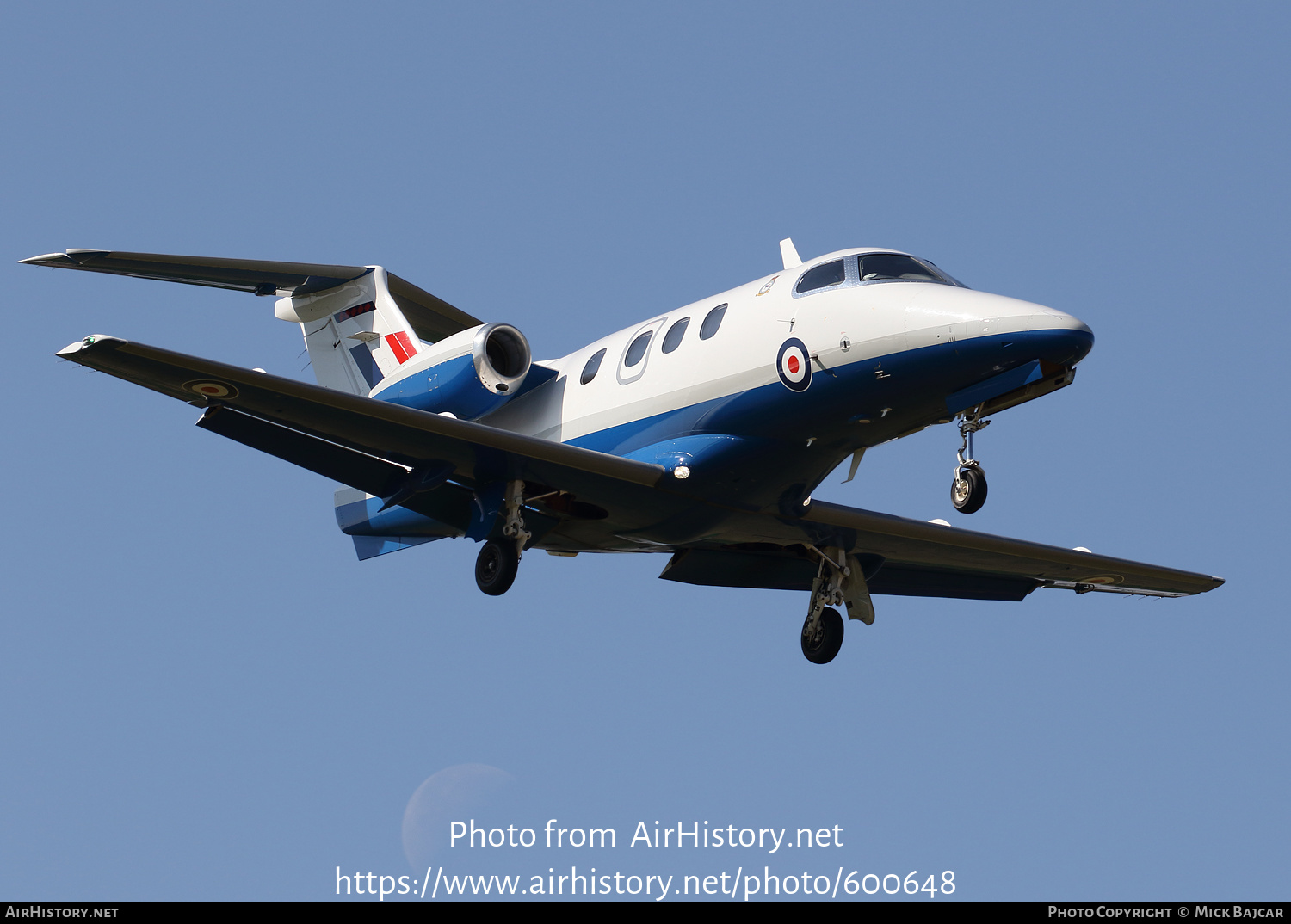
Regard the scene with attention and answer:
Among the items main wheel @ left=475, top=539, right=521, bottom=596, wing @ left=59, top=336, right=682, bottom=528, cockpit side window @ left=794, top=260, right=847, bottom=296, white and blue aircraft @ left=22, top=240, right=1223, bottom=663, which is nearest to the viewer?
white and blue aircraft @ left=22, top=240, right=1223, bottom=663

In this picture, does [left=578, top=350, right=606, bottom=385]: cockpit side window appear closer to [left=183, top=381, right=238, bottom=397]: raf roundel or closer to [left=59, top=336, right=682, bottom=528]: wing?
[left=59, top=336, right=682, bottom=528]: wing

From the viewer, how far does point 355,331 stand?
75.0ft

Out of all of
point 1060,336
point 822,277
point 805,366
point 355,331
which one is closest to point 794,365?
point 805,366

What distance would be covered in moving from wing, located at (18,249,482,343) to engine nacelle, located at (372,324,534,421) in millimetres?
3195

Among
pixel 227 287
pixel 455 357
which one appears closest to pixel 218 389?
pixel 455 357

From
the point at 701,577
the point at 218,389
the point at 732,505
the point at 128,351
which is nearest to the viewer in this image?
the point at 128,351

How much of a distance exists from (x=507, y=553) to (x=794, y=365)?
4185mm

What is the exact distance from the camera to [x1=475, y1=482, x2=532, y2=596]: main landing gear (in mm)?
18375

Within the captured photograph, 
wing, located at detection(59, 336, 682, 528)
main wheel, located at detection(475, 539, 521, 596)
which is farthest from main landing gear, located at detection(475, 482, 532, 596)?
wing, located at detection(59, 336, 682, 528)

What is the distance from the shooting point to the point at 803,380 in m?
17.4

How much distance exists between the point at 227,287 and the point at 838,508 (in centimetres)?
930

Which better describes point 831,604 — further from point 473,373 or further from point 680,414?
point 473,373

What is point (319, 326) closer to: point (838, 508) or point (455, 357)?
point (455, 357)

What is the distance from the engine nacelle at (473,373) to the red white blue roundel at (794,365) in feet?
12.7
